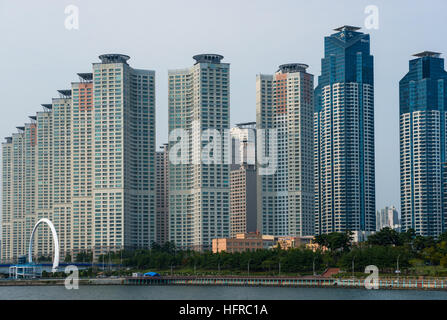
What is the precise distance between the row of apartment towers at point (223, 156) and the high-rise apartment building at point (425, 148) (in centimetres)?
29

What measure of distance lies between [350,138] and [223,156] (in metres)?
45.0

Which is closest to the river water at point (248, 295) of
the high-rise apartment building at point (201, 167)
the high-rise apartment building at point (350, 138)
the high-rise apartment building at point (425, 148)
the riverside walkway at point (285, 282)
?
the riverside walkway at point (285, 282)

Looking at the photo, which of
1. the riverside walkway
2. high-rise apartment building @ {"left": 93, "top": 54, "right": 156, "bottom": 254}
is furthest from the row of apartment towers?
the riverside walkway

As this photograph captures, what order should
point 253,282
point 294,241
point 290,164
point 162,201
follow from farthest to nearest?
point 162,201 → point 290,164 → point 294,241 → point 253,282

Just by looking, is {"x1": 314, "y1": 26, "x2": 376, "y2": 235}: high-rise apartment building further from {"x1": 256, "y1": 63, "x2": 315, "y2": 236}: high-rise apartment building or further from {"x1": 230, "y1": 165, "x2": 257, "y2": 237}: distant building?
{"x1": 230, "y1": 165, "x2": 257, "y2": 237}: distant building

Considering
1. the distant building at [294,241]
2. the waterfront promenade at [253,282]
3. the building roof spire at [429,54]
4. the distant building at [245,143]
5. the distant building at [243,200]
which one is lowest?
the waterfront promenade at [253,282]

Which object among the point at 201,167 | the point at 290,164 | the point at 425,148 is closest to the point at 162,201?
the point at 201,167

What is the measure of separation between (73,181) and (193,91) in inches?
1355

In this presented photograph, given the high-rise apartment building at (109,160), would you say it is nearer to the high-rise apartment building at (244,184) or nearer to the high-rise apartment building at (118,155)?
the high-rise apartment building at (118,155)

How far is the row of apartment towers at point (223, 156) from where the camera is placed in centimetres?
16025

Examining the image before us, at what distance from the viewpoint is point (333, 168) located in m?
193

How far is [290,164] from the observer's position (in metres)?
175

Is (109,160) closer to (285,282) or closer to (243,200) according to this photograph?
(243,200)

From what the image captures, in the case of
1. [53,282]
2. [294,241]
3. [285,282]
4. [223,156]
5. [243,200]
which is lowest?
[53,282]
